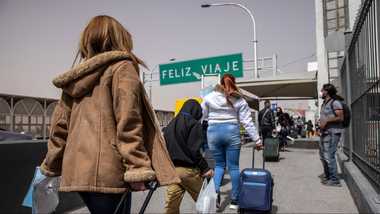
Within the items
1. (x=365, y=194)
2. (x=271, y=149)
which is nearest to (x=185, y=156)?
(x=365, y=194)

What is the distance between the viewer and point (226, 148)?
4844mm

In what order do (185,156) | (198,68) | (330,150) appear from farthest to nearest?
1. (198,68)
2. (330,150)
3. (185,156)

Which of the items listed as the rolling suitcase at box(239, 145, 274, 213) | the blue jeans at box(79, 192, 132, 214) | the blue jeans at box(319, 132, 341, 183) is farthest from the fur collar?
the blue jeans at box(319, 132, 341, 183)

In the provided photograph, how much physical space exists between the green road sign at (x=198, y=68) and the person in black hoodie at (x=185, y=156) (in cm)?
1100

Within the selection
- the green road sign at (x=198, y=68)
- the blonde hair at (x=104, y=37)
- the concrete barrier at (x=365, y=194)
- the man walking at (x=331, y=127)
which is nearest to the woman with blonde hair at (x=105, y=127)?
the blonde hair at (x=104, y=37)

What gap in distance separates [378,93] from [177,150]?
2122 mm

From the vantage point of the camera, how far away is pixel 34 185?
2.72 metres

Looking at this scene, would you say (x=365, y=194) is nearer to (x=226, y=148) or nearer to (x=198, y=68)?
(x=226, y=148)

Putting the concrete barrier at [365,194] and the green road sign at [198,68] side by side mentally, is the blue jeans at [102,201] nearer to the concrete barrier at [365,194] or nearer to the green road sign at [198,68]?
the concrete barrier at [365,194]

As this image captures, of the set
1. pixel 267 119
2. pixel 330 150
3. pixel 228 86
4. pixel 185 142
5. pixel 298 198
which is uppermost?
pixel 228 86

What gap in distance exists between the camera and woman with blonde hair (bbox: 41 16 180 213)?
77.5 inches

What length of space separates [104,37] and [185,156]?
6.03 feet

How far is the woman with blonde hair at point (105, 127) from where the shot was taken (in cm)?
197

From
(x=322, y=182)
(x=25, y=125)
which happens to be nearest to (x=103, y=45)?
(x=322, y=182)
